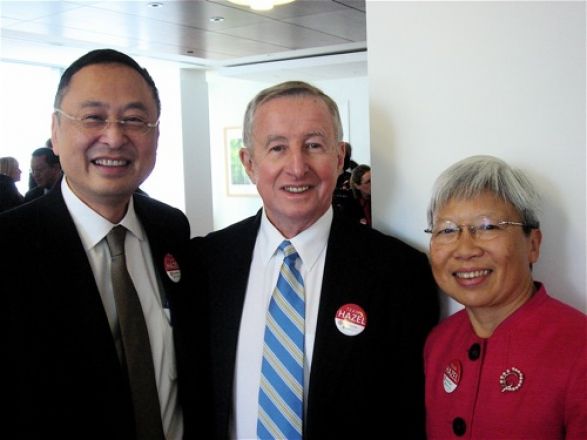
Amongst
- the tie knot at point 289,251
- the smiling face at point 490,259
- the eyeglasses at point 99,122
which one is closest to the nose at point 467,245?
the smiling face at point 490,259

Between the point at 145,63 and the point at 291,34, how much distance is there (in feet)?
10.2

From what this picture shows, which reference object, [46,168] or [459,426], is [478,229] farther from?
[46,168]

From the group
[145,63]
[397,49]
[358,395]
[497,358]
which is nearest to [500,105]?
[397,49]

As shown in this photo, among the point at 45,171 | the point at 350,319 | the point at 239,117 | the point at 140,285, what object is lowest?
the point at 350,319

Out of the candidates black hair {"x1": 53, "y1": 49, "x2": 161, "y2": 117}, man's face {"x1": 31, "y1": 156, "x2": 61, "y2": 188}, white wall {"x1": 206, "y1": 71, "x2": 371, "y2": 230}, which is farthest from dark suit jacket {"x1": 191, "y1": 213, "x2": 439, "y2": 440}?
white wall {"x1": 206, "y1": 71, "x2": 371, "y2": 230}

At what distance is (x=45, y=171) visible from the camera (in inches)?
216

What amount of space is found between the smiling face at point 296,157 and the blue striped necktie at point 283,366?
222mm

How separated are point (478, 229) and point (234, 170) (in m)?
11.3

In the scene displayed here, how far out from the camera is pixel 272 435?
1.65 metres

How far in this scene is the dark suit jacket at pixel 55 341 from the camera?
145 centimetres

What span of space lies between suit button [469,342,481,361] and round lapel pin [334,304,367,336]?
31 cm

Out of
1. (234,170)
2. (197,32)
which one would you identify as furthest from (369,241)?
(234,170)

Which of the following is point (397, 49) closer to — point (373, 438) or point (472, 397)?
point (472, 397)

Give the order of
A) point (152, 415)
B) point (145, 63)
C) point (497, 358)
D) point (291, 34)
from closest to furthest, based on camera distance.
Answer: point (497, 358) < point (152, 415) < point (291, 34) < point (145, 63)
